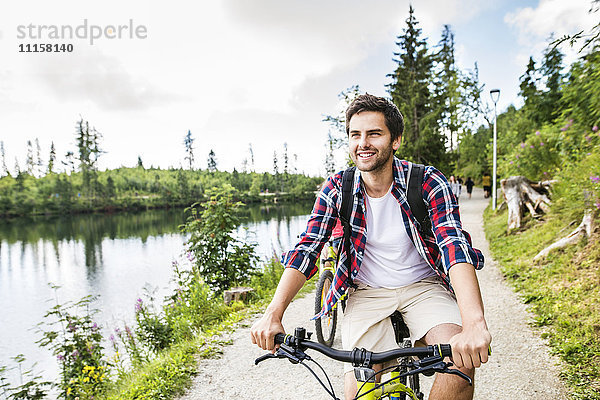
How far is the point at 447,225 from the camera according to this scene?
1.78 m

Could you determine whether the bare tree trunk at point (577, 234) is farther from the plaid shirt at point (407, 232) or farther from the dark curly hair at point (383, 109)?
the dark curly hair at point (383, 109)

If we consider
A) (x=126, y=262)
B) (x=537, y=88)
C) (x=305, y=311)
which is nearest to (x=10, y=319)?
(x=126, y=262)

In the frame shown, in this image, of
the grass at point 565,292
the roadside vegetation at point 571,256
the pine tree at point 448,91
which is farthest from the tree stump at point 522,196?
the pine tree at point 448,91

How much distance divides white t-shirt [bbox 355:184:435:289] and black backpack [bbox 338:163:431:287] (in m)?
0.10

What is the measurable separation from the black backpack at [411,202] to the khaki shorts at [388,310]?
0.16 meters

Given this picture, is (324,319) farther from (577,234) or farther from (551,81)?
(551,81)

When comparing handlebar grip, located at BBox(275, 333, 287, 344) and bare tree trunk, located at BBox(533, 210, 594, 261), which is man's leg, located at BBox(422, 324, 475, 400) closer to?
handlebar grip, located at BBox(275, 333, 287, 344)

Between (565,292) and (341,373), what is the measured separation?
3.07 metres

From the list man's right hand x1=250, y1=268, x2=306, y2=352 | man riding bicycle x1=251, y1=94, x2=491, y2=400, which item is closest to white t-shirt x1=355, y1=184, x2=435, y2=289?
man riding bicycle x1=251, y1=94, x2=491, y2=400

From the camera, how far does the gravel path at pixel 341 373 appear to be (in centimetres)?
324

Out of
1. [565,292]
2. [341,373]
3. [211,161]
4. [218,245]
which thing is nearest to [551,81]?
[565,292]

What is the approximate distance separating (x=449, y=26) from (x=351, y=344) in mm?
41115

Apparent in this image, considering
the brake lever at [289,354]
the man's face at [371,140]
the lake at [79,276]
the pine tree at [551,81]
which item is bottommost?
the lake at [79,276]

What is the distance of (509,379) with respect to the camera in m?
3.37
